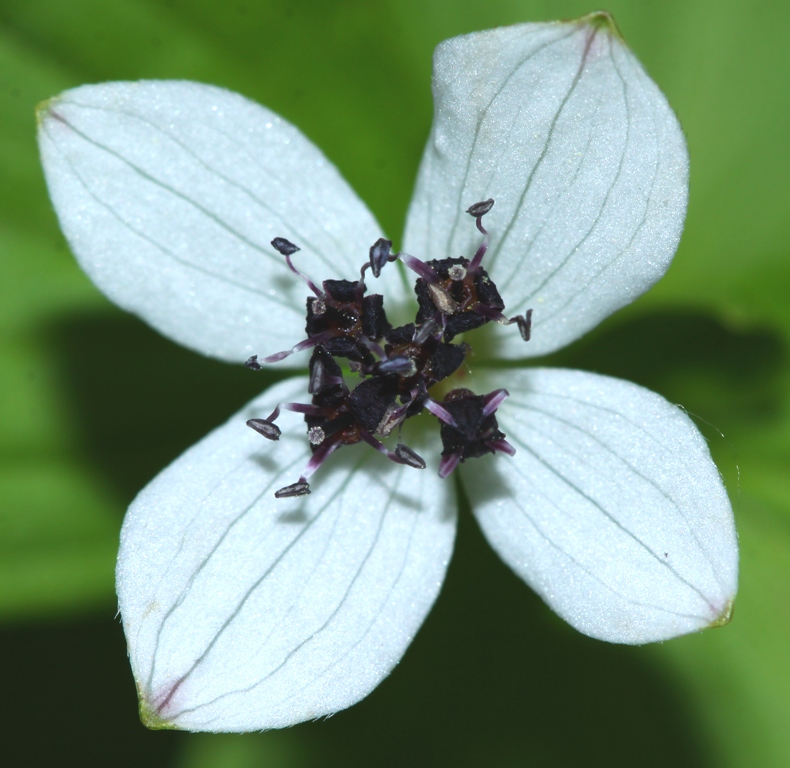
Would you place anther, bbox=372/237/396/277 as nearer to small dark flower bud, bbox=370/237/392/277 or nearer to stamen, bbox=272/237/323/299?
small dark flower bud, bbox=370/237/392/277

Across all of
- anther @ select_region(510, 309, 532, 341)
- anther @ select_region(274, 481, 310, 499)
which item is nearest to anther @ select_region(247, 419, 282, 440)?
anther @ select_region(274, 481, 310, 499)

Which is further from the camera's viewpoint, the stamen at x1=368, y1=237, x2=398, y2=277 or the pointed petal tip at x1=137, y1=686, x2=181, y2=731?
the stamen at x1=368, y1=237, x2=398, y2=277

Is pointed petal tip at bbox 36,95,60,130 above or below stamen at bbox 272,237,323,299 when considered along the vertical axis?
above

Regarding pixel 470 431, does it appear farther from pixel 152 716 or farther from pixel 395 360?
pixel 152 716

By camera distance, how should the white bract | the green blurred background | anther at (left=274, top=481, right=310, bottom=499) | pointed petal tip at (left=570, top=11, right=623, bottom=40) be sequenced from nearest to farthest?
pointed petal tip at (left=570, top=11, right=623, bottom=40) < the white bract < anther at (left=274, top=481, right=310, bottom=499) < the green blurred background

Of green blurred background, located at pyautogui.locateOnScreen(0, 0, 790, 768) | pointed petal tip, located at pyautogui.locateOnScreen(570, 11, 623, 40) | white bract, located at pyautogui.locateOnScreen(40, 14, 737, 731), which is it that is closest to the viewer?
pointed petal tip, located at pyautogui.locateOnScreen(570, 11, 623, 40)

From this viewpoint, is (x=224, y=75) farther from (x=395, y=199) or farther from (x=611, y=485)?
(x=611, y=485)

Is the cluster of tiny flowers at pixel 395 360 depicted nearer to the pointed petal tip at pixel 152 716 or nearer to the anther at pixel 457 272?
the anther at pixel 457 272
